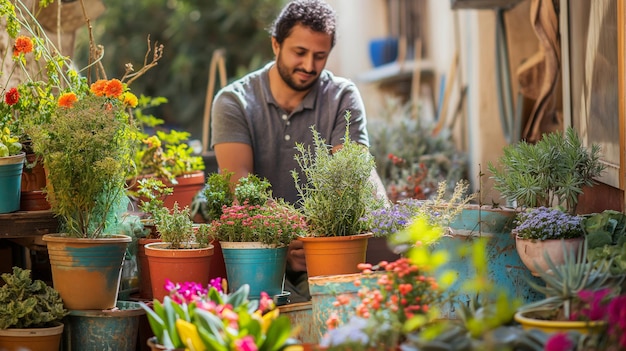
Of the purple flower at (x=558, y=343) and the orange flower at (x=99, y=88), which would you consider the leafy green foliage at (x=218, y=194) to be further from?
the purple flower at (x=558, y=343)

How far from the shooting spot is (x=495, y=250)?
3.86m

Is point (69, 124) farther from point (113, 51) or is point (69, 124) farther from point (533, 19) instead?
point (113, 51)

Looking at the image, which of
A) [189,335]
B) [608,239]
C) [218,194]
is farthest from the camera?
[218,194]

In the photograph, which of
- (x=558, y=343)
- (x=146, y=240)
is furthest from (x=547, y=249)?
(x=146, y=240)

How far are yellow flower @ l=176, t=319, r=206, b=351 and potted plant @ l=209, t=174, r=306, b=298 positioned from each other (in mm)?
773

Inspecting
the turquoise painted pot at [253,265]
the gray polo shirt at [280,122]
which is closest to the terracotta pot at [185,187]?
the gray polo shirt at [280,122]

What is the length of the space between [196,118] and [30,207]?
572 inches

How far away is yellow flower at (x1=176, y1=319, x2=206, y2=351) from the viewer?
288cm

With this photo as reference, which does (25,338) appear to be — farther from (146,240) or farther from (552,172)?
(552,172)

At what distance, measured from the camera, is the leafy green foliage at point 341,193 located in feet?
12.2

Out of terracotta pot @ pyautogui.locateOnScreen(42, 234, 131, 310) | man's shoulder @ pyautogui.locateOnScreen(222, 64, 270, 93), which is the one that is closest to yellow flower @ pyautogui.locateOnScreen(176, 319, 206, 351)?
terracotta pot @ pyautogui.locateOnScreen(42, 234, 131, 310)

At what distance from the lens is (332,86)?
196 inches

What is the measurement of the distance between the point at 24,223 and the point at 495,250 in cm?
189

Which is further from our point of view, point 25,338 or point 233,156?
point 233,156
